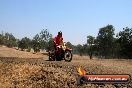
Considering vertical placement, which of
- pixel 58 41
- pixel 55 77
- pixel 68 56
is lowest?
pixel 55 77

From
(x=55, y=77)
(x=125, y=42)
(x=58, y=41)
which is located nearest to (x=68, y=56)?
(x=58, y=41)

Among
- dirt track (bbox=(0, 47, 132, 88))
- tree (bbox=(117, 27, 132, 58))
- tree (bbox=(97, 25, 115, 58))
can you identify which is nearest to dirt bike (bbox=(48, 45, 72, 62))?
dirt track (bbox=(0, 47, 132, 88))

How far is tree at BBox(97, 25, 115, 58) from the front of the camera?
123 meters

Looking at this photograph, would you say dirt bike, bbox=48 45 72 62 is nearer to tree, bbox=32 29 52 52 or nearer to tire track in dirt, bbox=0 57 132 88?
tire track in dirt, bbox=0 57 132 88

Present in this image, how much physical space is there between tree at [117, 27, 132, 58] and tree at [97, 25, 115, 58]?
72.7 feet

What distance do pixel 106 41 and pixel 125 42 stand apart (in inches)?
1075

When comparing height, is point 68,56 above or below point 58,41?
below

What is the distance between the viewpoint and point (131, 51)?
297ft

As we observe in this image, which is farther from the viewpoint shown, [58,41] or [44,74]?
[58,41]

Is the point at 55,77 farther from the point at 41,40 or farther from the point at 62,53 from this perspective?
the point at 41,40

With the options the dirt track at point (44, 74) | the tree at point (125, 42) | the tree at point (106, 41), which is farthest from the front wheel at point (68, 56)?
the tree at point (106, 41)

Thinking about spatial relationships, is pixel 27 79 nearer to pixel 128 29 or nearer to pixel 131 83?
pixel 131 83

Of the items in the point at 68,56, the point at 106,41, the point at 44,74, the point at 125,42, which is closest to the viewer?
the point at 44,74

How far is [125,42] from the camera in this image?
96875 mm
